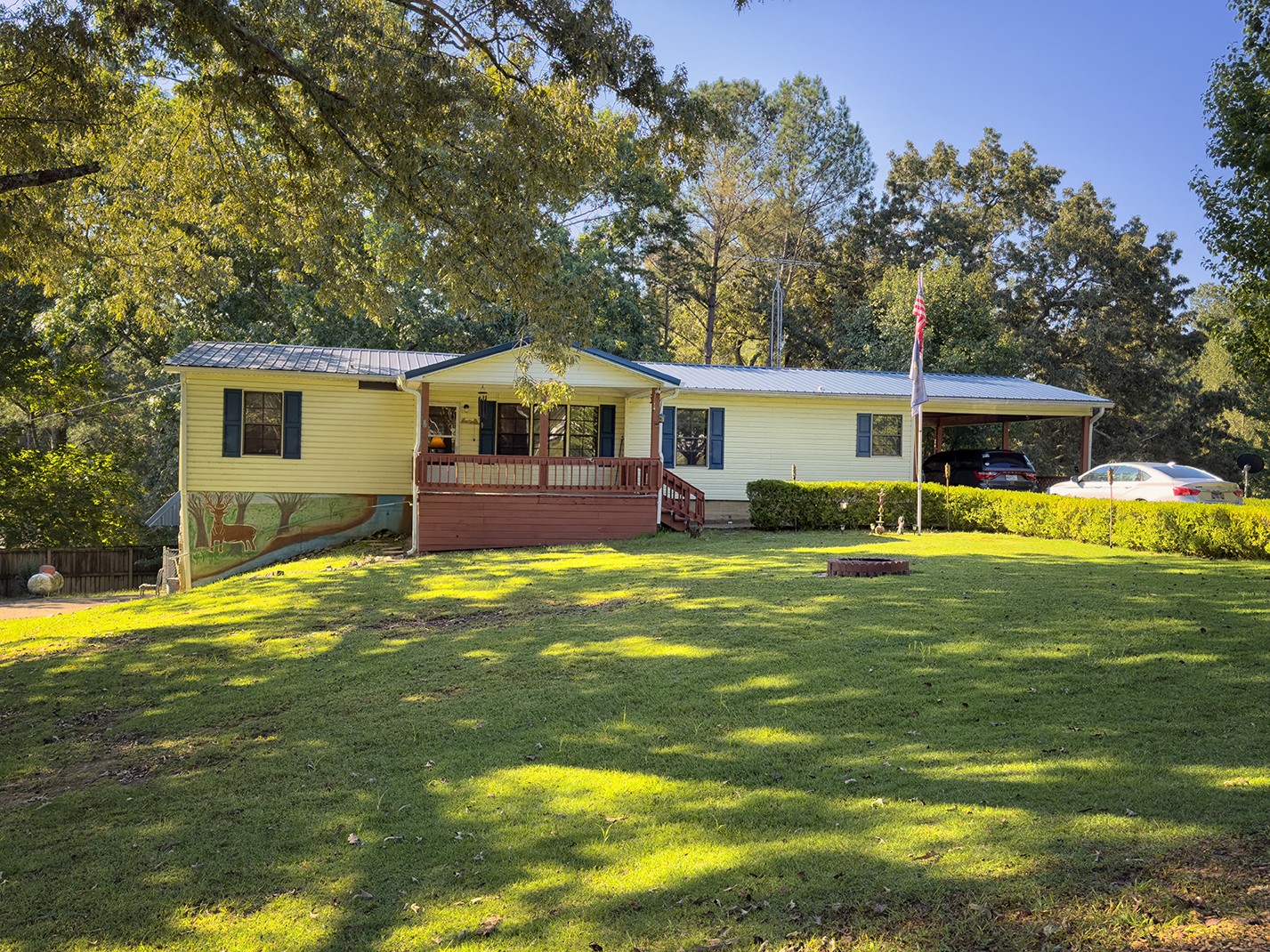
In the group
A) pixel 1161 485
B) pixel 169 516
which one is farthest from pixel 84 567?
pixel 1161 485

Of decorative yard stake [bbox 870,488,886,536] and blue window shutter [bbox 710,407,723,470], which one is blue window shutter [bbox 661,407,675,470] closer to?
blue window shutter [bbox 710,407,723,470]

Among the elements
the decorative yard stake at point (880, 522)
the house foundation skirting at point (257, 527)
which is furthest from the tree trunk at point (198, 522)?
the decorative yard stake at point (880, 522)

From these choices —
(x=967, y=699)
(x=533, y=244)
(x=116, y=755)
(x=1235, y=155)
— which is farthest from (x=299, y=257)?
(x=1235, y=155)

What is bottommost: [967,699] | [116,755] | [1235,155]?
[116,755]

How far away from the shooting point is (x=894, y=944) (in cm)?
359

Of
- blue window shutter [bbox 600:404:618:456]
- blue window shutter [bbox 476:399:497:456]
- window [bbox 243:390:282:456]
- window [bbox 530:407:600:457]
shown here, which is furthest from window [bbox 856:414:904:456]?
window [bbox 243:390:282:456]

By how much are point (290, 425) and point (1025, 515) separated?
1421cm

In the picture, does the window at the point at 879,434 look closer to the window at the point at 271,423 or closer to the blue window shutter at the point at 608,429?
the blue window shutter at the point at 608,429

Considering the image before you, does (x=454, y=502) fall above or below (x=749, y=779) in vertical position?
above

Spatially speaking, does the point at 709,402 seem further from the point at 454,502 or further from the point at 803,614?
the point at 803,614

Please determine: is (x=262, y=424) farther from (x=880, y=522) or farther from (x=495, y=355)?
(x=880, y=522)

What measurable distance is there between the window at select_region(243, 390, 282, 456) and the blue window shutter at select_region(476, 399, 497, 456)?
4111 mm

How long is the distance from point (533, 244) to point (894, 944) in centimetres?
977

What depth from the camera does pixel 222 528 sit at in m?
19.4
